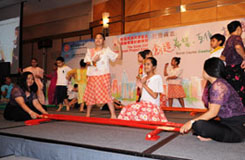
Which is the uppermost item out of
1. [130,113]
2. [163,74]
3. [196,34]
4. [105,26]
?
[105,26]

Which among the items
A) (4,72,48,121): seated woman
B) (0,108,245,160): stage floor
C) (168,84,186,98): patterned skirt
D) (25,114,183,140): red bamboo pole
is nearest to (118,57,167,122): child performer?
(25,114,183,140): red bamboo pole

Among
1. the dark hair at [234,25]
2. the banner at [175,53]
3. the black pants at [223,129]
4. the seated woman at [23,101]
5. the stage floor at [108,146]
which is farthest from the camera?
the banner at [175,53]

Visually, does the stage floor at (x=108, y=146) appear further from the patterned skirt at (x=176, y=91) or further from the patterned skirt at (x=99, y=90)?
the patterned skirt at (x=176, y=91)

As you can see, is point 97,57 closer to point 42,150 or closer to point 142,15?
point 42,150

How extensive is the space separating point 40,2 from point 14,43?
8.24ft

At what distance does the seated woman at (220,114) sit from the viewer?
1.46 meters

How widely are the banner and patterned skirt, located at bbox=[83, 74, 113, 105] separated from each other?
4.99ft

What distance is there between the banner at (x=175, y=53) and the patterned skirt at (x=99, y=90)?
1521 millimetres

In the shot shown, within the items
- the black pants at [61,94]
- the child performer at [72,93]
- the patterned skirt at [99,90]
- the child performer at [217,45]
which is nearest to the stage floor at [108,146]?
the patterned skirt at [99,90]

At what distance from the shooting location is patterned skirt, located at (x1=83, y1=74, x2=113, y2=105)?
281cm

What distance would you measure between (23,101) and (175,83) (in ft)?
9.22

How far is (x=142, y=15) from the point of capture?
5625mm

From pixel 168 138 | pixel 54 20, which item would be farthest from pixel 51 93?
pixel 54 20

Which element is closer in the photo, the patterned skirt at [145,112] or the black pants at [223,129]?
the black pants at [223,129]
